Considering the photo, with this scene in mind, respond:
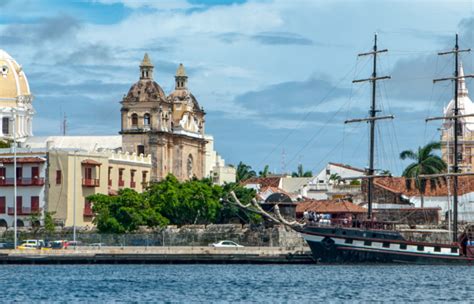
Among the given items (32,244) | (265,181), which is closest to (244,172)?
(265,181)

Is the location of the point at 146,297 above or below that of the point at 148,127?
below

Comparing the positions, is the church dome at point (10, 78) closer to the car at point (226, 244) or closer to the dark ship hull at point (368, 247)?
the car at point (226, 244)

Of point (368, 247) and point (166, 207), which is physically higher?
point (166, 207)

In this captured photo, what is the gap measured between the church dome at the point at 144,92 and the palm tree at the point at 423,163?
1021 inches

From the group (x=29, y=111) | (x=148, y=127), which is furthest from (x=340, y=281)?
(x=29, y=111)

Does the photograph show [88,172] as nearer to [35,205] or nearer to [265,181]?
[35,205]

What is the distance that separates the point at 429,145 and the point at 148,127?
28893mm

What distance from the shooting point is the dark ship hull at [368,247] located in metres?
92.4

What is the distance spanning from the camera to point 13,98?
152m

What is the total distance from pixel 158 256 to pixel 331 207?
92.8 ft

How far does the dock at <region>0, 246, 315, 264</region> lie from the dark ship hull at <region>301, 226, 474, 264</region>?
2.55m

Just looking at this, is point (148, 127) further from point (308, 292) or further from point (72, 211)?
point (308, 292)

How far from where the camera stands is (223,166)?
16825cm

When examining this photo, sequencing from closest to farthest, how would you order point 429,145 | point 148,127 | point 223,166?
1. point 429,145
2. point 148,127
3. point 223,166
